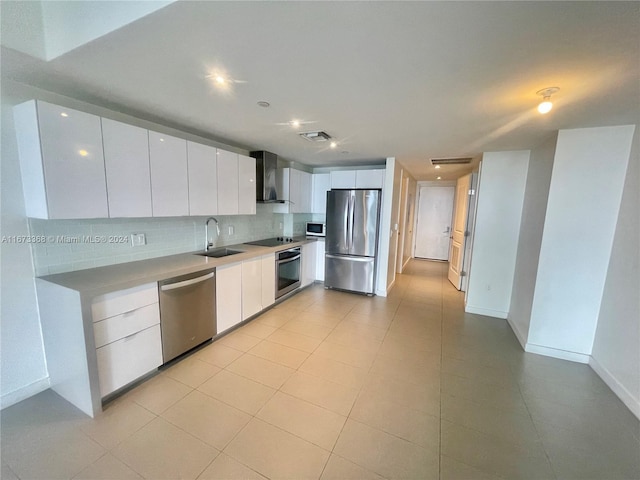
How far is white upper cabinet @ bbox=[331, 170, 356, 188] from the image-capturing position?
441cm

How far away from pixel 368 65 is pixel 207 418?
2.53 metres

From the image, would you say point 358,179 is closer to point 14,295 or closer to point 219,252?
point 219,252

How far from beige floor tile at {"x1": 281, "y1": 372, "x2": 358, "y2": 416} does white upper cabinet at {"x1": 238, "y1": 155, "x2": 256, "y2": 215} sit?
6.98ft

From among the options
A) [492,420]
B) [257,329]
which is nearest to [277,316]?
[257,329]

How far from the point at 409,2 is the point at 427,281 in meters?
5.16

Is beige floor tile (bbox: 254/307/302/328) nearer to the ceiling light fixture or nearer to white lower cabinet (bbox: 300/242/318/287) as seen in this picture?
white lower cabinet (bbox: 300/242/318/287)

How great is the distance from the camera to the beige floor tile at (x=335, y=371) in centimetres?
221

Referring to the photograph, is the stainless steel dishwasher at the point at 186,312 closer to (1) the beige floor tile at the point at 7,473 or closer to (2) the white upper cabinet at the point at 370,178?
(1) the beige floor tile at the point at 7,473

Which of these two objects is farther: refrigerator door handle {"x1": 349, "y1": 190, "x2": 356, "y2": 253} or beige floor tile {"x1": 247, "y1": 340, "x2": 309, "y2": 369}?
refrigerator door handle {"x1": 349, "y1": 190, "x2": 356, "y2": 253}

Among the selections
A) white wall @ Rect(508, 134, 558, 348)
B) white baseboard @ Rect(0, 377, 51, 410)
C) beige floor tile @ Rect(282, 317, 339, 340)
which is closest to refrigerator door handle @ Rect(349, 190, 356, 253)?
beige floor tile @ Rect(282, 317, 339, 340)

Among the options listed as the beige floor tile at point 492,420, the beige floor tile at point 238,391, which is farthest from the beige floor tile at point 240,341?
the beige floor tile at point 492,420

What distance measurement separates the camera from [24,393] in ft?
6.21

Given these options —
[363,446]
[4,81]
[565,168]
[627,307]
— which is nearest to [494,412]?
[363,446]

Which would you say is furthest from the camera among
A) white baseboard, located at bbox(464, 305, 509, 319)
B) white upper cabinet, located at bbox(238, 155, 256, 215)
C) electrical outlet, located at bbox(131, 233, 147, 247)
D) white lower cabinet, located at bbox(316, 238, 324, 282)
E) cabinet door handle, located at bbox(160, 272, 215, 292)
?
white lower cabinet, located at bbox(316, 238, 324, 282)
